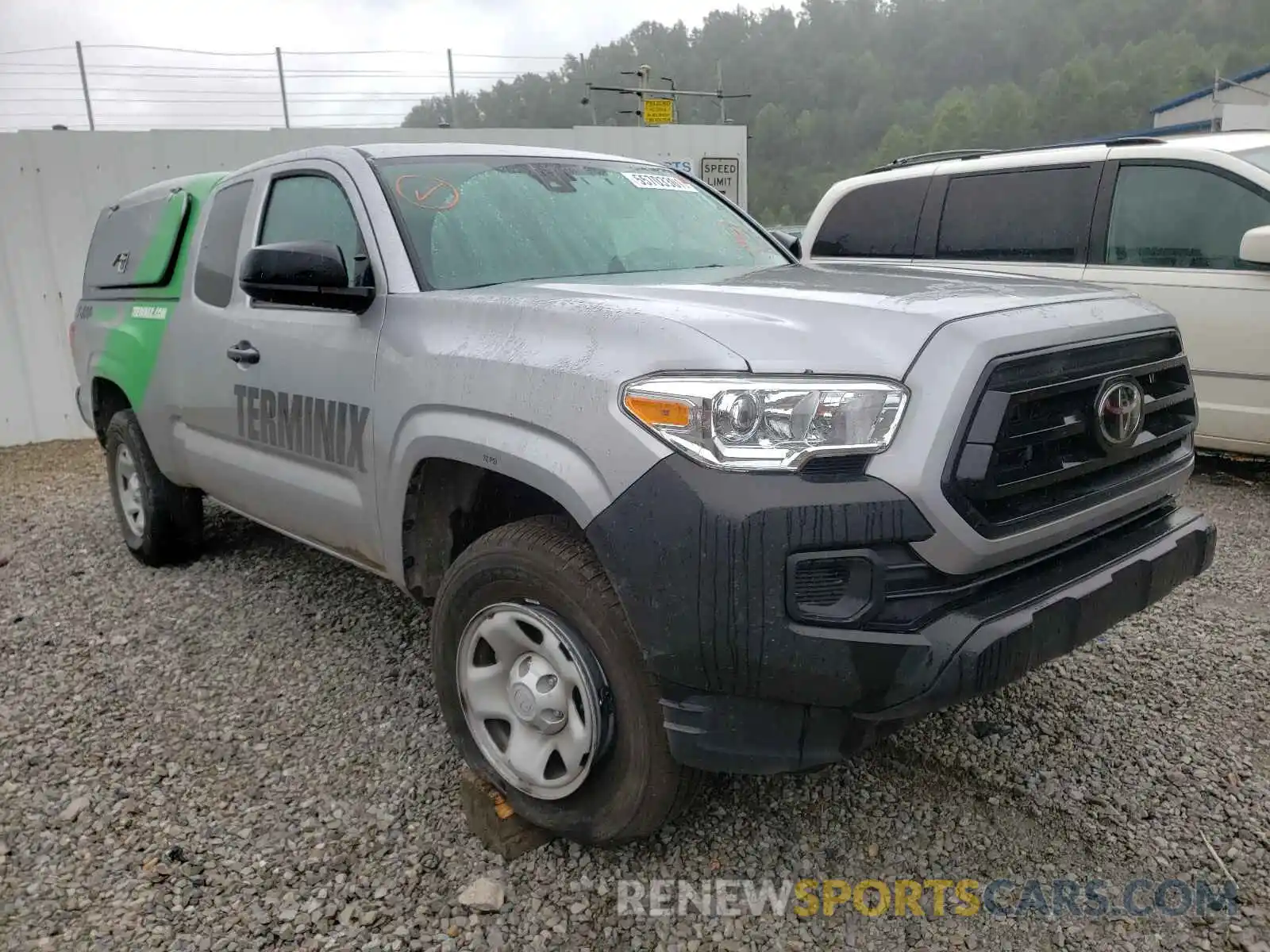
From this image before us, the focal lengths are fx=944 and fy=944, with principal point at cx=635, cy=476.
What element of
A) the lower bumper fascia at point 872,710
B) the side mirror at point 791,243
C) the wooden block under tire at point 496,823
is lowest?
the wooden block under tire at point 496,823

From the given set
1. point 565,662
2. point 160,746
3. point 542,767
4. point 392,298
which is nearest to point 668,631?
point 565,662

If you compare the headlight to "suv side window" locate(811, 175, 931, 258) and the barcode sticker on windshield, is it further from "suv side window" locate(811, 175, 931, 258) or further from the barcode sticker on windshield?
"suv side window" locate(811, 175, 931, 258)

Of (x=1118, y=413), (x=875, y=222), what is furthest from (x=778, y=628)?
(x=875, y=222)

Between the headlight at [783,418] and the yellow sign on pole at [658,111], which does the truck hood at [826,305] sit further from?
the yellow sign on pole at [658,111]

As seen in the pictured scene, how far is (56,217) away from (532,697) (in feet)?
26.4

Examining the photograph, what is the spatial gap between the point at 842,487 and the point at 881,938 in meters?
1.05

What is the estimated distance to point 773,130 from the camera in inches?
1982

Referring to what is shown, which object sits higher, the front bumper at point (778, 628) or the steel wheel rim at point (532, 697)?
the front bumper at point (778, 628)

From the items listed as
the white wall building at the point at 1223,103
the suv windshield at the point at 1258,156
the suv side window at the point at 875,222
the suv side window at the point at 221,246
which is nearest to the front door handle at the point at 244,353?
the suv side window at the point at 221,246

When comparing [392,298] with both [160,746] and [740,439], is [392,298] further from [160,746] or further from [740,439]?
[160,746]

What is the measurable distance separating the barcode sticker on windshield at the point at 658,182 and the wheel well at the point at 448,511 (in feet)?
4.84

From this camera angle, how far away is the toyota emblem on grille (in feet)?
7.23

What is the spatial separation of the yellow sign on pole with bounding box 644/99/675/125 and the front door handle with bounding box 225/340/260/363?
10.1 metres

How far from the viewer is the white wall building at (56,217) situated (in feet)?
26.5
